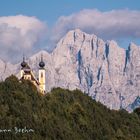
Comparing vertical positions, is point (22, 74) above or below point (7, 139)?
above

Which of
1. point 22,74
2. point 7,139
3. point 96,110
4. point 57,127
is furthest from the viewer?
point 22,74

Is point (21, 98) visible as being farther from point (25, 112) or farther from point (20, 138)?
point (20, 138)

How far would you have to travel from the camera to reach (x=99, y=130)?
110562mm

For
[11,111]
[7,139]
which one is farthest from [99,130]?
[7,139]

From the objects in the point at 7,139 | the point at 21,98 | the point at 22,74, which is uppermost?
the point at 22,74

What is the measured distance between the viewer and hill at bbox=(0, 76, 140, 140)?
97438 millimetres

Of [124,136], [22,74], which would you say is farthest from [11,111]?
[22,74]

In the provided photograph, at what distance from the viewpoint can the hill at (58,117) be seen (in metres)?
97.4

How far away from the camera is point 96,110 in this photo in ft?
401

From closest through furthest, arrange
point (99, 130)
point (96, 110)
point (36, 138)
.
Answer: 1. point (36, 138)
2. point (99, 130)
3. point (96, 110)

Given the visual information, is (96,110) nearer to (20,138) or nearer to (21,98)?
(21,98)

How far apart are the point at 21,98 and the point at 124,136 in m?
20.7

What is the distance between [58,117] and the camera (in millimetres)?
110000

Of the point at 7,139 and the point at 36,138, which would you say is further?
the point at 36,138
